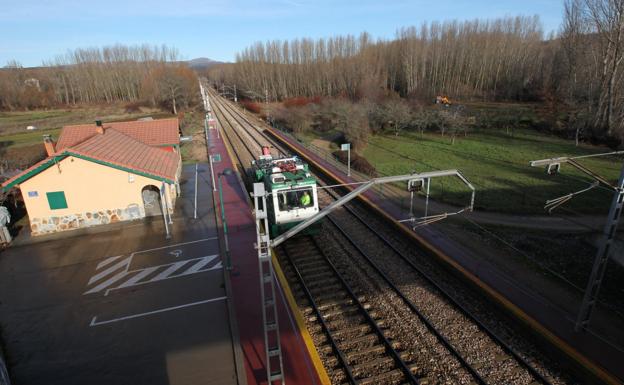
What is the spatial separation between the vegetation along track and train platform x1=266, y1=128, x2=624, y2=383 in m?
0.59

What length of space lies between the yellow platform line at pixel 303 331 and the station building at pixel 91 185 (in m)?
7.71

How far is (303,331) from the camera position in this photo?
1018cm

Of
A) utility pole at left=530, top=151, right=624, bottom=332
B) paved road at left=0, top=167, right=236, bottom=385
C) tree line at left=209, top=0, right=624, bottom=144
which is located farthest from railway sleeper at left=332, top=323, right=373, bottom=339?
tree line at left=209, top=0, right=624, bottom=144

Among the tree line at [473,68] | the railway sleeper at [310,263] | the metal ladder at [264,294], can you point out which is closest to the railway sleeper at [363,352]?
the metal ladder at [264,294]

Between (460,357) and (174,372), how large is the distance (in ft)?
23.8

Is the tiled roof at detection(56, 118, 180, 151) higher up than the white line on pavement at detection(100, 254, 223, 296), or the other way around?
the tiled roof at detection(56, 118, 180, 151)

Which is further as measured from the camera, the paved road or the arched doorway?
the arched doorway

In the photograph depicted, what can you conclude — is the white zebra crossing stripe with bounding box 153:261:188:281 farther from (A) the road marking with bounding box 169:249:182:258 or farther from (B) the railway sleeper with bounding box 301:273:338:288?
(B) the railway sleeper with bounding box 301:273:338:288

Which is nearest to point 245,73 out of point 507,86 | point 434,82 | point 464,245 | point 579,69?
point 434,82

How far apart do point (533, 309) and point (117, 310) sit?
13.0 metres

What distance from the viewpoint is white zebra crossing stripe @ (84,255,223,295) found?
44.0ft

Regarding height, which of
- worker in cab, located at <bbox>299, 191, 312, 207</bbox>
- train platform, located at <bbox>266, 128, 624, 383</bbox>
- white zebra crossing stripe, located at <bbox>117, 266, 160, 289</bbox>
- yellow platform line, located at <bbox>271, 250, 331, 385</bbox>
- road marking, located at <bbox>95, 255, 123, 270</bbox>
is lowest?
road marking, located at <bbox>95, 255, 123, 270</bbox>

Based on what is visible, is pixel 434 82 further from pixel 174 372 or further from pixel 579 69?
pixel 174 372

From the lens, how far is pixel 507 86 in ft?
233
